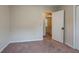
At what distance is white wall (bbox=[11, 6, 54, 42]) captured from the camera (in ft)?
23.5

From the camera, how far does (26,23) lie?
24.5 ft

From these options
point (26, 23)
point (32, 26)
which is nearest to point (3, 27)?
point (26, 23)

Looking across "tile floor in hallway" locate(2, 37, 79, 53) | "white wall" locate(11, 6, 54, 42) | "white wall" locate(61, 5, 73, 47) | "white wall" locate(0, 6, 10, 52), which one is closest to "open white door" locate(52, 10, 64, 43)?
"white wall" locate(61, 5, 73, 47)

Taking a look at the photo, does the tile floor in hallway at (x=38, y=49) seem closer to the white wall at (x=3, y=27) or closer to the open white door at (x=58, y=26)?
the white wall at (x=3, y=27)

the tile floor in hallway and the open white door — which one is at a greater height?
the open white door

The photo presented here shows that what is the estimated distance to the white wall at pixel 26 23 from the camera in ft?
→ 23.5

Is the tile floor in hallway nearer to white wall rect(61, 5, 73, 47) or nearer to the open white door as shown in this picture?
white wall rect(61, 5, 73, 47)

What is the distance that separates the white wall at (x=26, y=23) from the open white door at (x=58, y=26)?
0.96 meters

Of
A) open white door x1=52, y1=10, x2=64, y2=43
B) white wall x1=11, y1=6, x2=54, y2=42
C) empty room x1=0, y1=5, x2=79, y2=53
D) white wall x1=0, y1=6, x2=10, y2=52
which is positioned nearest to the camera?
white wall x1=0, y1=6, x2=10, y2=52

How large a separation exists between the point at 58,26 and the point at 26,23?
1.99m

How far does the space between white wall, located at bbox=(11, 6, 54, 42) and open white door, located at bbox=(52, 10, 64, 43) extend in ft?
3.14

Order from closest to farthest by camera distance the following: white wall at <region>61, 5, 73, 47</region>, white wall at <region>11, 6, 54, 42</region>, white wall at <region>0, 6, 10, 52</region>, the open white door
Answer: white wall at <region>0, 6, 10, 52</region> < white wall at <region>61, 5, 73, 47</region> < the open white door < white wall at <region>11, 6, 54, 42</region>

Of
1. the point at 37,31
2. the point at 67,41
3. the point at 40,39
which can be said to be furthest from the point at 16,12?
the point at 67,41
